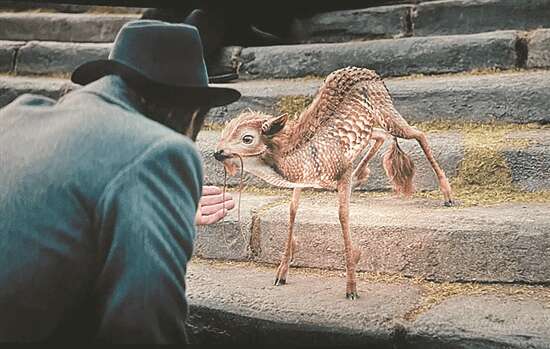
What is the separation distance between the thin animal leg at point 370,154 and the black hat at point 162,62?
3.29 ft

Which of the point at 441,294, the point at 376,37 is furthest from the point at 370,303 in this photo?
the point at 376,37

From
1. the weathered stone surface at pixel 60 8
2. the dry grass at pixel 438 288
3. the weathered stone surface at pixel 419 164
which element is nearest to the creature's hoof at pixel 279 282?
the dry grass at pixel 438 288

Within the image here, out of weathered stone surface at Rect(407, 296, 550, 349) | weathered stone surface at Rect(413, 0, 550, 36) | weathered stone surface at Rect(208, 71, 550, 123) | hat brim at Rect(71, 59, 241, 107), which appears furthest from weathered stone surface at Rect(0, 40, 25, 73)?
hat brim at Rect(71, 59, 241, 107)

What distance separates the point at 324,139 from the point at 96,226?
1000 mm

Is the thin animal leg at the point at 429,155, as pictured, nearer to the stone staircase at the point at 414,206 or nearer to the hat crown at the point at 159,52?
the stone staircase at the point at 414,206

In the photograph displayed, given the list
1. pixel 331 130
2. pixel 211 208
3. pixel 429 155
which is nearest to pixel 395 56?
pixel 429 155

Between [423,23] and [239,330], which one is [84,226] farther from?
[423,23]

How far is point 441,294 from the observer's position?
7.13 ft

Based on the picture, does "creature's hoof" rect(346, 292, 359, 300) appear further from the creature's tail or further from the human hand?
the human hand

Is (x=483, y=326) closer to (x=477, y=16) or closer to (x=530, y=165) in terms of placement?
(x=530, y=165)

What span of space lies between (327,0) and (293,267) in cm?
170

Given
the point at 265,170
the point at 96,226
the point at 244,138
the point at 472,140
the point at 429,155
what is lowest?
the point at 472,140

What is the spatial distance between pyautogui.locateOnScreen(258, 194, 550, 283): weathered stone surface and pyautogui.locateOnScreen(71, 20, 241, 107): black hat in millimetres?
1230

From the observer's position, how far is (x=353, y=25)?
356 cm
